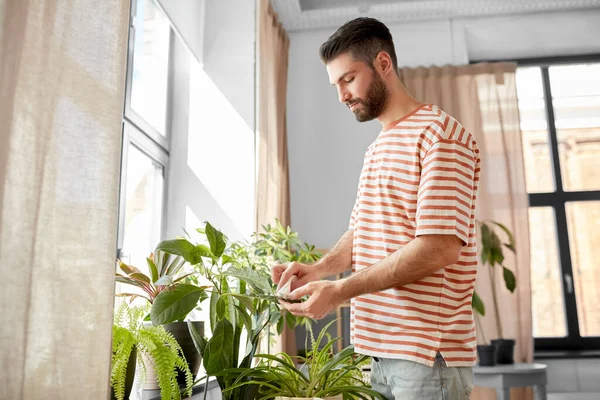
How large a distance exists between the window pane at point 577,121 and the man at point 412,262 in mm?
3360

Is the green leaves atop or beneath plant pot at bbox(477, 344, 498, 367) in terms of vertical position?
atop

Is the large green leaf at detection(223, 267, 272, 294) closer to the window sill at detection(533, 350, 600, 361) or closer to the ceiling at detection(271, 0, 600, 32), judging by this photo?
the ceiling at detection(271, 0, 600, 32)

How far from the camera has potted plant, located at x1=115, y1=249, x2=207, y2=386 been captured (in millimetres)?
1114

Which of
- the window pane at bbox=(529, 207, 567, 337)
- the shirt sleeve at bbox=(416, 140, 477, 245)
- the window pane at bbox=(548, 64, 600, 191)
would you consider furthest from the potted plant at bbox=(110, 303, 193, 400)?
the window pane at bbox=(548, 64, 600, 191)

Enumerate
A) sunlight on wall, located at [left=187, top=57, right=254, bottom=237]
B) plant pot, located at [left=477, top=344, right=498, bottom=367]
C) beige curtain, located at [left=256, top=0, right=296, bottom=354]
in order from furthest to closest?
plant pot, located at [left=477, top=344, right=498, bottom=367], beige curtain, located at [left=256, top=0, right=296, bottom=354], sunlight on wall, located at [left=187, top=57, right=254, bottom=237]

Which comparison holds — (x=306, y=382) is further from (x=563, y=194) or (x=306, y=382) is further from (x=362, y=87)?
(x=563, y=194)

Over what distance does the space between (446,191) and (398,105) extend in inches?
13.1

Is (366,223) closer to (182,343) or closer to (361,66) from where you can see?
(361,66)

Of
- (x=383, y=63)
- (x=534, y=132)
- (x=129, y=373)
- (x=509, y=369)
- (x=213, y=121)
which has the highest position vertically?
(x=534, y=132)

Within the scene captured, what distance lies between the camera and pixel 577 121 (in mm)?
4195

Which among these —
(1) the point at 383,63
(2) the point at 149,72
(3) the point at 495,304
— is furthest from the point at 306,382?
(3) the point at 495,304

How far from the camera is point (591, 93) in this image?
13.9 feet

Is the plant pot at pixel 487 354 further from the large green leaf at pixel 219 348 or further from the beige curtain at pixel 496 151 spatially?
the large green leaf at pixel 219 348

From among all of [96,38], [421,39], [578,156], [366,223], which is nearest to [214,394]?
[366,223]
